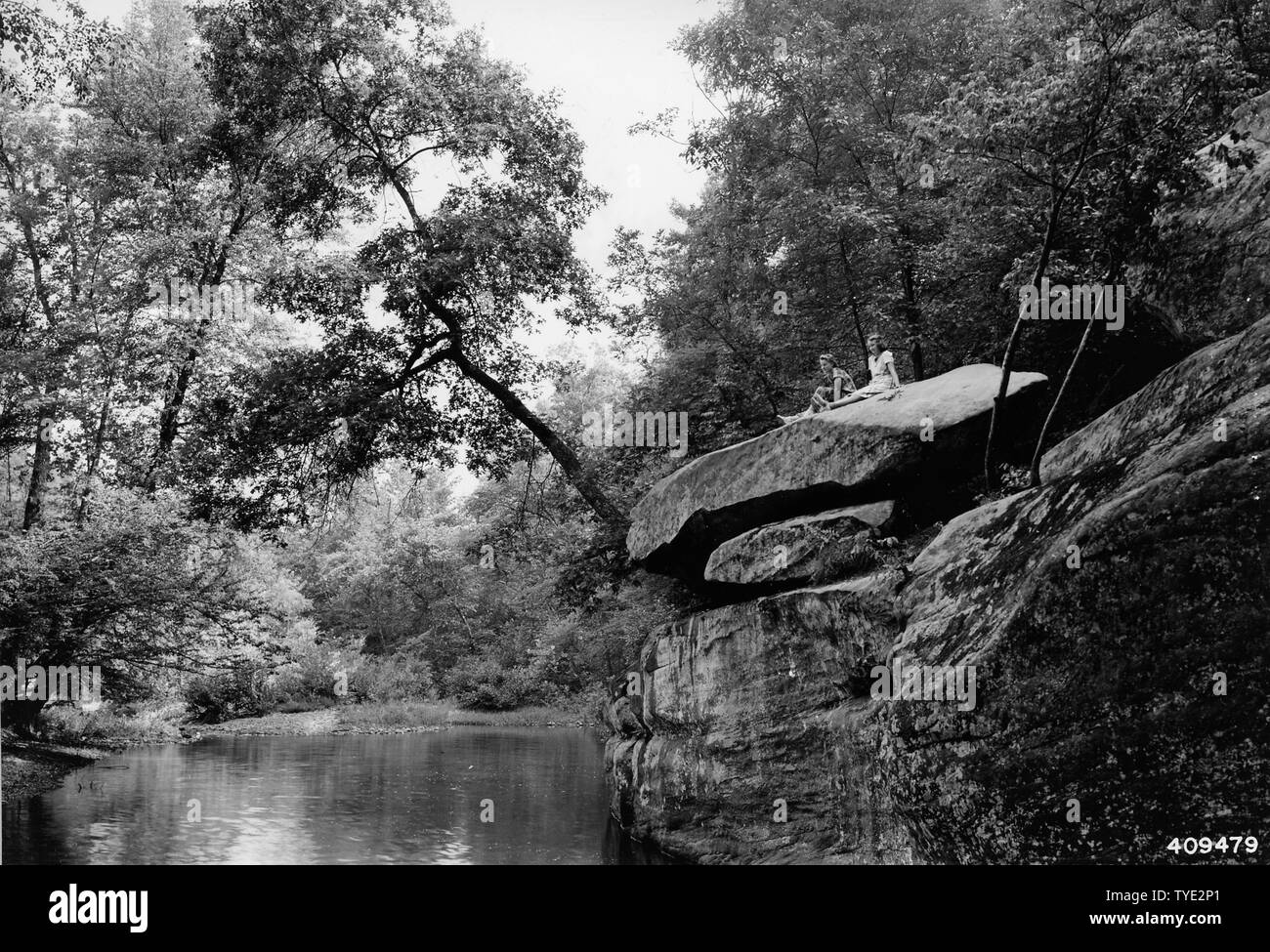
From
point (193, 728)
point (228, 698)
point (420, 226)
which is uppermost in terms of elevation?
point (420, 226)

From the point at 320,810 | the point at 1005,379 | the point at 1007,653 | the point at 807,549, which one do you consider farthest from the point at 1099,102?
the point at 320,810

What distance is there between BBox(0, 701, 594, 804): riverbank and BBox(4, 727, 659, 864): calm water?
49cm

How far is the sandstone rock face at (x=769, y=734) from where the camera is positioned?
35.7 ft

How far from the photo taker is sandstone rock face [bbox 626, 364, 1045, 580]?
38.3 ft

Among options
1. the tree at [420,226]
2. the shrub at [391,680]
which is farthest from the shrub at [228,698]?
the tree at [420,226]

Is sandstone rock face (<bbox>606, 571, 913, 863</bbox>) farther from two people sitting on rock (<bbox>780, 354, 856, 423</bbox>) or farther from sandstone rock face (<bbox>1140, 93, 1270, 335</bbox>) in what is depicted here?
sandstone rock face (<bbox>1140, 93, 1270, 335</bbox>)

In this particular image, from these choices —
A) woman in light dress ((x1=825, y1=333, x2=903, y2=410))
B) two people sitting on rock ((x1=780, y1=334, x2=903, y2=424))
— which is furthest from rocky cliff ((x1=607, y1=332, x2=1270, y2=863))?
woman in light dress ((x1=825, y1=333, x2=903, y2=410))

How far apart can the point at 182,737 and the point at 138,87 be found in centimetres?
1899

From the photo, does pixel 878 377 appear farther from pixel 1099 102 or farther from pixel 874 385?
pixel 1099 102

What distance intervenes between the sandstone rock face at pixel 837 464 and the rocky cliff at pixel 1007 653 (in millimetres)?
51

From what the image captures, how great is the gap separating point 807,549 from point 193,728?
26492 mm

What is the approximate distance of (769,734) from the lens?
1204cm

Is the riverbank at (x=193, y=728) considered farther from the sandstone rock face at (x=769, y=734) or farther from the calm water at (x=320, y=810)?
the sandstone rock face at (x=769, y=734)
